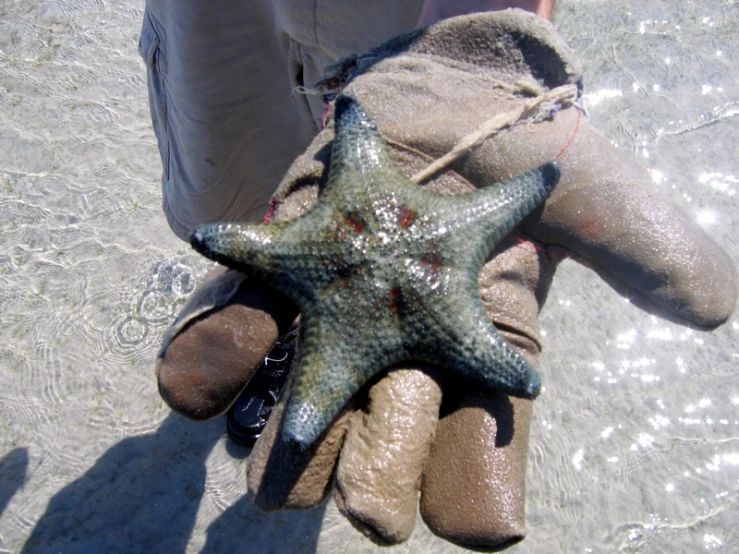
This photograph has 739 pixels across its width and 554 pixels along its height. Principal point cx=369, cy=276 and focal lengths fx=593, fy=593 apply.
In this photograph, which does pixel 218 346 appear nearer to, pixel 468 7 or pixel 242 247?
pixel 242 247

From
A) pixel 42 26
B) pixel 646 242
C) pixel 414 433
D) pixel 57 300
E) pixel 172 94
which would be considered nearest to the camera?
pixel 414 433

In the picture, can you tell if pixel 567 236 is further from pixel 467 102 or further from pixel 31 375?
pixel 31 375

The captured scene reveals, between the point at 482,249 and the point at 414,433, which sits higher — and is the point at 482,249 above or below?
above

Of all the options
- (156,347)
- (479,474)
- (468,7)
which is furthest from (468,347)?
(156,347)

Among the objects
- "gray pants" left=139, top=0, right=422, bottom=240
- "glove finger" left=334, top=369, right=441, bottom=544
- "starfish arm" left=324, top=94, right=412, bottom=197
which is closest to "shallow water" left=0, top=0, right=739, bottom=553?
"gray pants" left=139, top=0, right=422, bottom=240

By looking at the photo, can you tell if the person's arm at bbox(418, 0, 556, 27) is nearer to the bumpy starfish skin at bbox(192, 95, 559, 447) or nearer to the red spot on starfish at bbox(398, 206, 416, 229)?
the bumpy starfish skin at bbox(192, 95, 559, 447)

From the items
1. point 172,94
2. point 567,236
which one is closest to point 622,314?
point 567,236

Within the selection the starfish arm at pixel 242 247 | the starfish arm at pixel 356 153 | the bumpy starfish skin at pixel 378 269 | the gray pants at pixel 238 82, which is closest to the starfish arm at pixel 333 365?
the bumpy starfish skin at pixel 378 269
